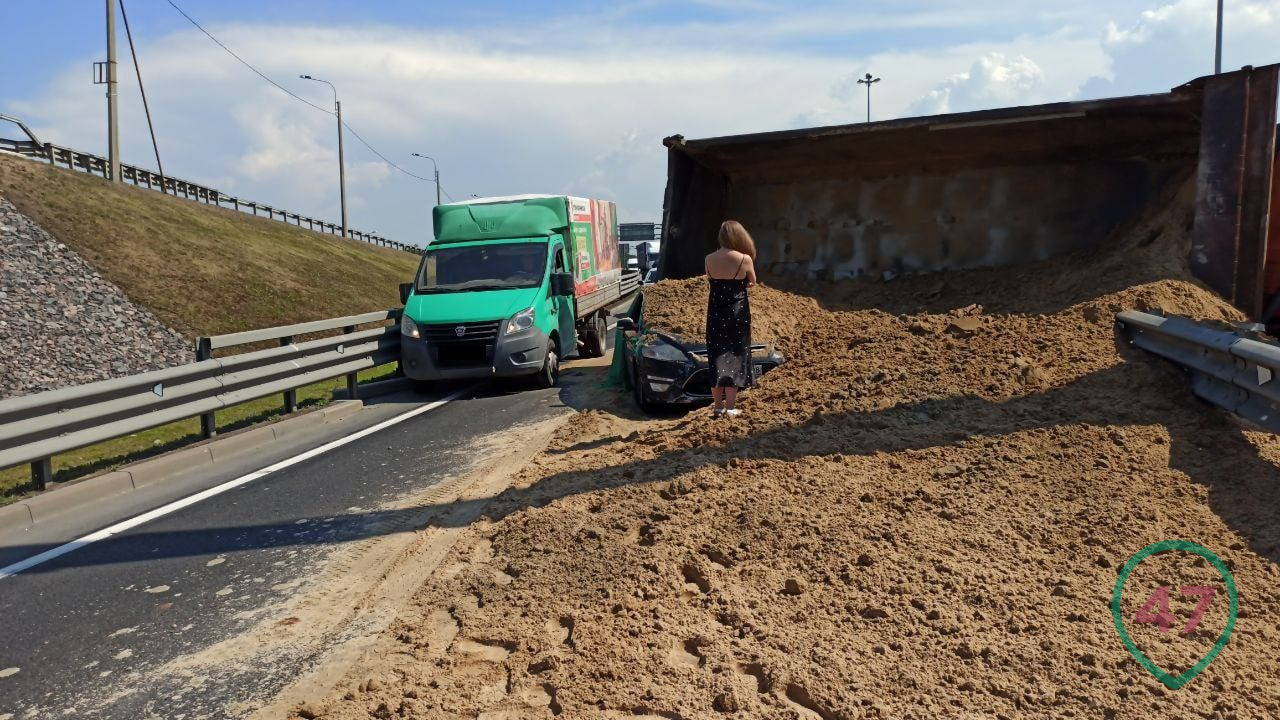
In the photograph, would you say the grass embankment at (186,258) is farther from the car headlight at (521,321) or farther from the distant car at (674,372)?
the distant car at (674,372)

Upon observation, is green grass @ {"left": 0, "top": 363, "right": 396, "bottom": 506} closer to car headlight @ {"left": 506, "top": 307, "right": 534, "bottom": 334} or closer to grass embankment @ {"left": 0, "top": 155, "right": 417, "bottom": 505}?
car headlight @ {"left": 506, "top": 307, "right": 534, "bottom": 334}

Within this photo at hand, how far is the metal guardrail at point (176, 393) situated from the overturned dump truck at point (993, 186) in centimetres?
435

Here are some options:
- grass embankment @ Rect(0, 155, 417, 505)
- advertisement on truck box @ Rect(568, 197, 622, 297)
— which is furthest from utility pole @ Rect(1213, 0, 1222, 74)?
grass embankment @ Rect(0, 155, 417, 505)

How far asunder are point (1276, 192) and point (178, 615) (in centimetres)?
934

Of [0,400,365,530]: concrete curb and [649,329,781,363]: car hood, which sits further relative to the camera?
[649,329,781,363]: car hood

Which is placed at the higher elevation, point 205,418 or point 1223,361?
point 1223,361

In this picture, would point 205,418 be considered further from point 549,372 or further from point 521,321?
point 549,372

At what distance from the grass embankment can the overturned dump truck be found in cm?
858

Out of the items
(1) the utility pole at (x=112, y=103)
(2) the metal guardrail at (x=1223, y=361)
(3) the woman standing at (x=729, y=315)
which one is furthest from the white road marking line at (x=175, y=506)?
(1) the utility pole at (x=112, y=103)

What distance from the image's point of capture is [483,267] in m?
13.4

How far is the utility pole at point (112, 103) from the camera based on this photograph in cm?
2867

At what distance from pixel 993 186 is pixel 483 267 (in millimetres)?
6806

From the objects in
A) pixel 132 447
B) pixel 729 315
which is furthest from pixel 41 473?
pixel 729 315

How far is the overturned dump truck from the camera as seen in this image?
8.31 meters
